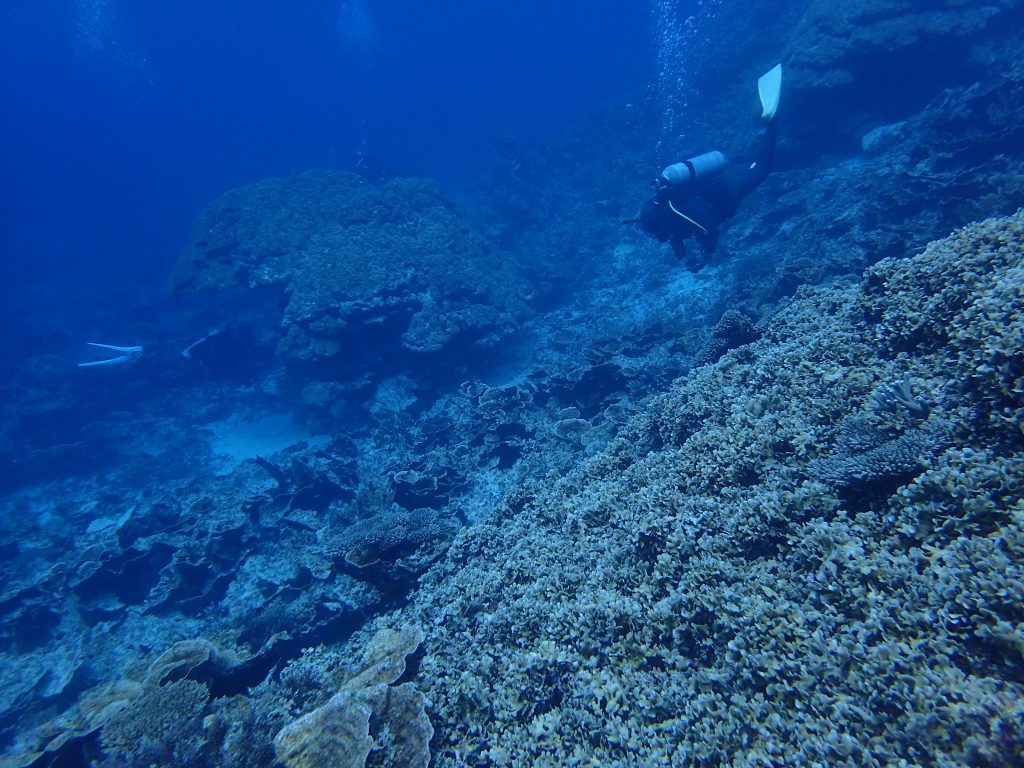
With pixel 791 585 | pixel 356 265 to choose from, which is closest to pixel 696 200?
pixel 791 585

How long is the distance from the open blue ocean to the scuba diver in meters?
0.10

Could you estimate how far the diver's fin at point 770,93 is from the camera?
41.3 feet

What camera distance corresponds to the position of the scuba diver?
31.5 ft

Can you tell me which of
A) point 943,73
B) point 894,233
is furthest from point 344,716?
point 943,73

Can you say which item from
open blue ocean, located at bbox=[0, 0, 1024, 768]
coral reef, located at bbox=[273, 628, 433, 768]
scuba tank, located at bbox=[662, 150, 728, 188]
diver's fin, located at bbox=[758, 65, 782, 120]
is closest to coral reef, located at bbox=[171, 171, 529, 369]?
open blue ocean, located at bbox=[0, 0, 1024, 768]

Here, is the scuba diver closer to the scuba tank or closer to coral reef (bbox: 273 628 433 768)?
the scuba tank

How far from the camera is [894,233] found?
9812mm

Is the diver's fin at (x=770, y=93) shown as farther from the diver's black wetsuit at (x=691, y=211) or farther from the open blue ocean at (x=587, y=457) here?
the diver's black wetsuit at (x=691, y=211)

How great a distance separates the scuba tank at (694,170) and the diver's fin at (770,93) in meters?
3.28

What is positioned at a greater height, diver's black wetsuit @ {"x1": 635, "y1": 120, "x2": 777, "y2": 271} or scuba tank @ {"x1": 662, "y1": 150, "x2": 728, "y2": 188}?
scuba tank @ {"x1": 662, "y1": 150, "x2": 728, "y2": 188}

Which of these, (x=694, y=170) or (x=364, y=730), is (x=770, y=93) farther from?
(x=364, y=730)

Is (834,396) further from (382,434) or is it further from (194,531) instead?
(194,531)

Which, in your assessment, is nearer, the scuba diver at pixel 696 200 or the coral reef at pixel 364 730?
the coral reef at pixel 364 730

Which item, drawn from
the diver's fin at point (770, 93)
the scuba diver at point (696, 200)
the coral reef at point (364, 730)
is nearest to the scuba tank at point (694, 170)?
the scuba diver at point (696, 200)
